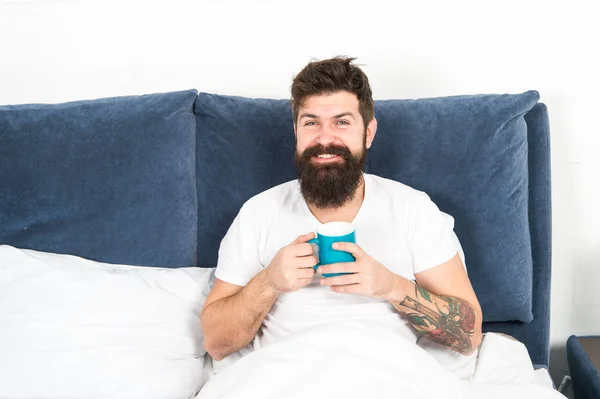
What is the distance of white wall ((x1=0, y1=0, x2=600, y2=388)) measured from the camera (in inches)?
80.8

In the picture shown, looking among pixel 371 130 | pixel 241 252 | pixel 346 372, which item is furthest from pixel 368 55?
pixel 346 372

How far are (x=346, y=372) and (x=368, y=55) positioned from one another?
1.12 meters

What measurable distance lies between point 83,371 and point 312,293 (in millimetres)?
592

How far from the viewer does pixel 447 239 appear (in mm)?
1674

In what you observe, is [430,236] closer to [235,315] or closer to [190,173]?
[235,315]

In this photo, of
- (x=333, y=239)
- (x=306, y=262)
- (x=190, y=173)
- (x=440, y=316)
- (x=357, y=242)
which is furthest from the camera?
(x=190, y=173)

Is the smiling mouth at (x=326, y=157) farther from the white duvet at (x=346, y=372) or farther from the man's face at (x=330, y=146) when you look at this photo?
the white duvet at (x=346, y=372)

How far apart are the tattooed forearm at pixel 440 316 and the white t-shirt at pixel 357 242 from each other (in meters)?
0.07

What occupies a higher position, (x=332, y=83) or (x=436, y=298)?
(x=332, y=83)

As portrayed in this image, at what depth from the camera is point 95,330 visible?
5.37 ft

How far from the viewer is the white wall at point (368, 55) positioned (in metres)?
2.05

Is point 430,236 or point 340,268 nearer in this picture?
point 340,268

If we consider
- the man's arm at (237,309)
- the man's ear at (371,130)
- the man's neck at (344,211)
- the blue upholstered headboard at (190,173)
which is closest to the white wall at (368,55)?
the blue upholstered headboard at (190,173)

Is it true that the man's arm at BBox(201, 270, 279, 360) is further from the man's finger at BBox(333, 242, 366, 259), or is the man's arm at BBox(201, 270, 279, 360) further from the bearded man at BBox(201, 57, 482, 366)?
the man's finger at BBox(333, 242, 366, 259)
